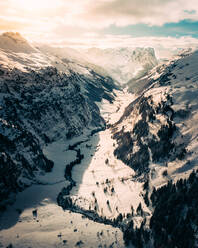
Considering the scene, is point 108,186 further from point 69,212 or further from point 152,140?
point 152,140

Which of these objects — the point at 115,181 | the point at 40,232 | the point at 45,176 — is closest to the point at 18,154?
the point at 45,176

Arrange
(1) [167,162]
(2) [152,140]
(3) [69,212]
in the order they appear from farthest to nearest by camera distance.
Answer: (2) [152,140], (1) [167,162], (3) [69,212]

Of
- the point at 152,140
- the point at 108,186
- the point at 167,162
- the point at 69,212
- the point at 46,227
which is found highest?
the point at 152,140

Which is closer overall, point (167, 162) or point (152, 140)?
point (167, 162)

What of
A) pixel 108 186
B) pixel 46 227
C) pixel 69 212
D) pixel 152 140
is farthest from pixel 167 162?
pixel 46 227

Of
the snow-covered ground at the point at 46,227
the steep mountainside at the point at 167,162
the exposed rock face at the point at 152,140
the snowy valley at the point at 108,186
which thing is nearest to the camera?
the snow-covered ground at the point at 46,227

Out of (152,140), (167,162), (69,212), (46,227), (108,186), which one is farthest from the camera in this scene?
(152,140)

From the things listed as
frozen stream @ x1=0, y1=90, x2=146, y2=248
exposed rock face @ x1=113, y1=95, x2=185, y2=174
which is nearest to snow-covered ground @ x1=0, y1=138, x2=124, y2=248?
frozen stream @ x1=0, y1=90, x2=146, y2=248

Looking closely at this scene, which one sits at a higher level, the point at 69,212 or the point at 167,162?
the point at 167,162

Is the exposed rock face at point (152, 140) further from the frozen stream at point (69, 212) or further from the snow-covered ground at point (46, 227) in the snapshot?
the snow-covered ground at point (46, 227)

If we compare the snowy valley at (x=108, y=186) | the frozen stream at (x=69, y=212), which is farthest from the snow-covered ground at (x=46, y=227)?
the snowy valley at (x=108, y=186)
